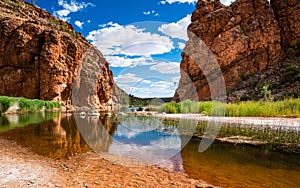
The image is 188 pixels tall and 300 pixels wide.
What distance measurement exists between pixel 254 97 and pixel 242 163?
Answer: 4010cm

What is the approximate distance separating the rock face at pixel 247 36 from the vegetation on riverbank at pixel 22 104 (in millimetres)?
37383

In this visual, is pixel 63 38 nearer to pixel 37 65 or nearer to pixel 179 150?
pixel 37 65

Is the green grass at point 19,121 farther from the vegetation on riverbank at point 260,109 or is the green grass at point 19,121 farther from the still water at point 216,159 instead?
the vegetation on riverbank at point 260,109

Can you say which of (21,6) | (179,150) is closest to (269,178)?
(179,150)

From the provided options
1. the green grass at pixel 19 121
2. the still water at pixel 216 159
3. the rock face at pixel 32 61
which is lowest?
the still water at pixel 216 159

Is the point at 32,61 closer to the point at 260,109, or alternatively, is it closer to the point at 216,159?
the point at 260,109

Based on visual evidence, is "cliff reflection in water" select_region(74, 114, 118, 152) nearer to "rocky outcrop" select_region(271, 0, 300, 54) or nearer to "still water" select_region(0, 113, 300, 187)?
"still water" select_region(0, 113, 300, 187)

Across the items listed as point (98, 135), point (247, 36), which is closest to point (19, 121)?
point (98, 135)

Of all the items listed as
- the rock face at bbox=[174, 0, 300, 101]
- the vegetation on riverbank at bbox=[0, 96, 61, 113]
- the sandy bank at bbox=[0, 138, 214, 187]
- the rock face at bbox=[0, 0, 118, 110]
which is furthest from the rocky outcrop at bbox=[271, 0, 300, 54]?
the vegetation on riverbank at bbox=[0, 96, 61, 113]

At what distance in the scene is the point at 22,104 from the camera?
35688 millimetres

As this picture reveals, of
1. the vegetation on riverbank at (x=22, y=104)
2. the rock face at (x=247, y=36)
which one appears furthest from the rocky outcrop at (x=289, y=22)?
the vegetation on riverbank at (x=22, y=104)

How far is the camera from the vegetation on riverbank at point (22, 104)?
102ft

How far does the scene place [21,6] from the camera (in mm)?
67125

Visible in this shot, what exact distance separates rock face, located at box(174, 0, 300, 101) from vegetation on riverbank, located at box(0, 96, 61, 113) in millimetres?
37383
